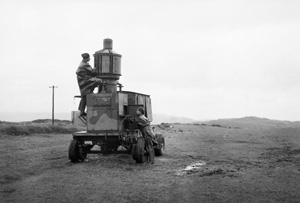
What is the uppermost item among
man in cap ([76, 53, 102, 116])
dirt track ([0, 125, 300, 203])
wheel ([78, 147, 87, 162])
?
man in cap ([76, 53, 102, 116])

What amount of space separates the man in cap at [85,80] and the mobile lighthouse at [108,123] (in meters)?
0.30

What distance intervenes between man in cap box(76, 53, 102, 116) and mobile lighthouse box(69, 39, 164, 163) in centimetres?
30

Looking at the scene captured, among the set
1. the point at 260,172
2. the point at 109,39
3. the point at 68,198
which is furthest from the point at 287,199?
the point at 109,39

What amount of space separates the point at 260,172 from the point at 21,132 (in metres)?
25.9

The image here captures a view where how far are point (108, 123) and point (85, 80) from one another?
1.91m

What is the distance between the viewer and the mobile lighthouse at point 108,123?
1327 cm

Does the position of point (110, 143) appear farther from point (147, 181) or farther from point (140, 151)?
point (147, 181)

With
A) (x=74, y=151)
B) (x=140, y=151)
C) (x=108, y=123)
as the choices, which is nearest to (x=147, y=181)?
(x=140, y=151)

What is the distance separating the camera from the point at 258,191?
28.1 feet

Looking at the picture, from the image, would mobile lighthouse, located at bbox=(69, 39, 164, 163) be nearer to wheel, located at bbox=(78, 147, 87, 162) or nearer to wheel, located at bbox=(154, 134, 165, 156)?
wheel, located at bbox=(78, 147, 87, 162)

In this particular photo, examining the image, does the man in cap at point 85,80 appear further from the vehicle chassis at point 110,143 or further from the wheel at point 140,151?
the wheel at point 140,151

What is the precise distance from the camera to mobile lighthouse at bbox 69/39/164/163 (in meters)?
13.3

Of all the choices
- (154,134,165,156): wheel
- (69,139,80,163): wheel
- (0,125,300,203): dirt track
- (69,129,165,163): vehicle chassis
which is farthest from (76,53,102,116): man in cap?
(154,134,165,156): wheel

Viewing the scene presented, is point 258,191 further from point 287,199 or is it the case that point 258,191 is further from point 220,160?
point 220,160
